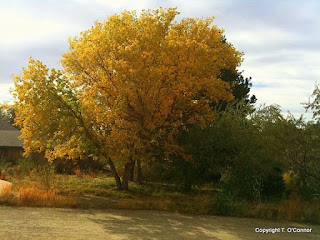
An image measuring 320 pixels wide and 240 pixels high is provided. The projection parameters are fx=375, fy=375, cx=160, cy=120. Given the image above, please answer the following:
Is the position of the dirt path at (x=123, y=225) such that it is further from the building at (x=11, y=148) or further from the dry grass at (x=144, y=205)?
the building at (x=11, y=148)

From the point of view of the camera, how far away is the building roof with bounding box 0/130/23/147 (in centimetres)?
3212

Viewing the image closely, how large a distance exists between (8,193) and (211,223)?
7.16m

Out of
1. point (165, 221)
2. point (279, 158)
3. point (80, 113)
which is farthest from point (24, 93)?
point (279, 158)

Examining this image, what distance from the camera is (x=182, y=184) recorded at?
64.1ft

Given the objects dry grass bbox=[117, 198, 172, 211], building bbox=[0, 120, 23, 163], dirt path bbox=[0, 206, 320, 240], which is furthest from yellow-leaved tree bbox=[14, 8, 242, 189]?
building bbox=[0, 120, 23, 163]

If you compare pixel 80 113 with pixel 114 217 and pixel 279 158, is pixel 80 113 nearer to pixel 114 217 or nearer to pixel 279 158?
pixel 114 217

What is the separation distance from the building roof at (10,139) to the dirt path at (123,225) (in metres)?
21.6

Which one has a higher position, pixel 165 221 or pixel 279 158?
pixel 279 158

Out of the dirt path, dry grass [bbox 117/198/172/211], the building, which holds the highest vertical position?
the building

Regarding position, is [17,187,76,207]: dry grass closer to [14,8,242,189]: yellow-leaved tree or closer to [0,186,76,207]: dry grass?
[0,186,76,207]: dry grass

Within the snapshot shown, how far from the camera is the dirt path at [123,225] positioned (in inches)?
358

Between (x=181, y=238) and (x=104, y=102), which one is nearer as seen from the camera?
(x=181, y=238)

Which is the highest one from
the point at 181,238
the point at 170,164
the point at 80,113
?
the point at 80,113

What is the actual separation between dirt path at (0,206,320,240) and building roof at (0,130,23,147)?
21631mm
